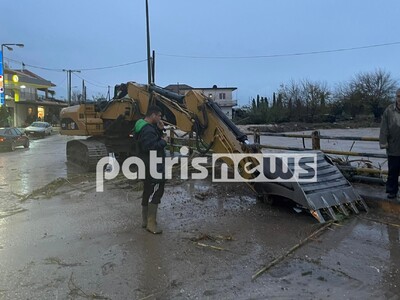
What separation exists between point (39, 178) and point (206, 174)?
199 inches

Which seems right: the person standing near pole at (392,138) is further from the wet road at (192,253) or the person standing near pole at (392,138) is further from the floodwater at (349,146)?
the floodwater at (349,146)

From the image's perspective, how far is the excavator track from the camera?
496 inches

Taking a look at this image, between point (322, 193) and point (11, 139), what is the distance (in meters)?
21.2

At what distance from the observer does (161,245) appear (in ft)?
17.5

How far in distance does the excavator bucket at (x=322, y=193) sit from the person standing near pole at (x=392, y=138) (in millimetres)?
676

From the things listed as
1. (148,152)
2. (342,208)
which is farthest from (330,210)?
(148,152)

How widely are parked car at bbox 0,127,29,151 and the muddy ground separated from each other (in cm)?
1706

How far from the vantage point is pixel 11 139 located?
23219 millimetres

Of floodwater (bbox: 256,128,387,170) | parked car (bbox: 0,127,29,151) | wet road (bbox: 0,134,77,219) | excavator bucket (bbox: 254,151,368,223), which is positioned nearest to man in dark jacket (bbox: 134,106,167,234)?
excavator bucket (bbox: 254,151,368,223)

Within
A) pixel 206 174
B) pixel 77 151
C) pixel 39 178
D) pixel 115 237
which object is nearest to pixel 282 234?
pixel 115 237

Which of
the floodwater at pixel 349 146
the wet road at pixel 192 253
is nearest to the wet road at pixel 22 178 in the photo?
the wet road at pixel 192 253

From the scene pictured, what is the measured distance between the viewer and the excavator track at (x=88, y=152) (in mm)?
12602

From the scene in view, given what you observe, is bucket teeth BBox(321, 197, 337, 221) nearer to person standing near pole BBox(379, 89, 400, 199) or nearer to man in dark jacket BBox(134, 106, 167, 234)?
person standing near pole BBox(379, 89, 400, 199)

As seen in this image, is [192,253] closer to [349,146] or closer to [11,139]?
[349,146]
